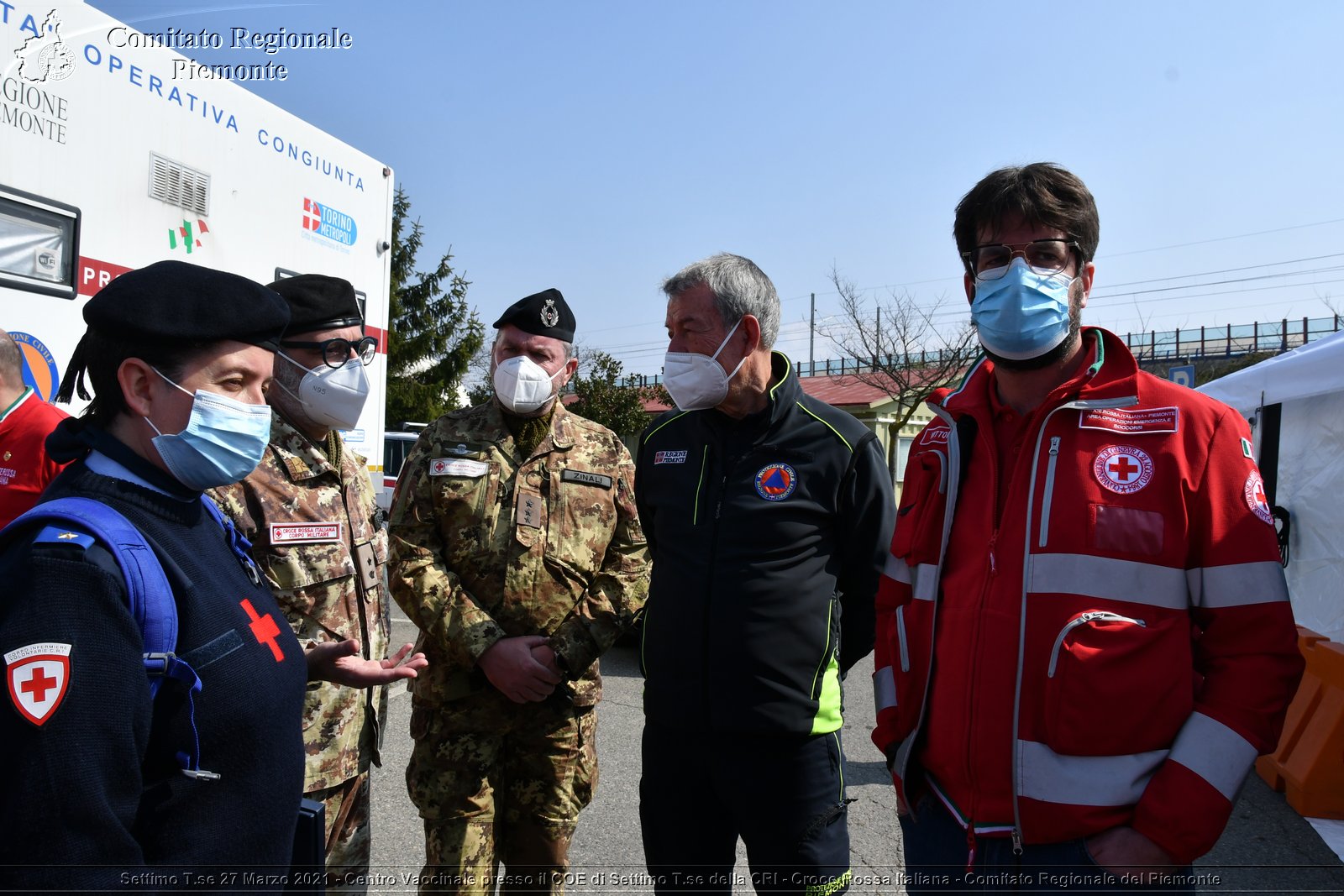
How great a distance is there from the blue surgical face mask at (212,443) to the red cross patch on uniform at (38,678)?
1.42 feet

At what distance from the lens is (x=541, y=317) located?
315 cm

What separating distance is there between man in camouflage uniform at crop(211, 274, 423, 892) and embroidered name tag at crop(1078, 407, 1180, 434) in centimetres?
183

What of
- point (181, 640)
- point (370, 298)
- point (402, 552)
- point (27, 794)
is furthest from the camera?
point (370, 298)

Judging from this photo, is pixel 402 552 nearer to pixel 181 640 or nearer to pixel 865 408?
pixel 181 640

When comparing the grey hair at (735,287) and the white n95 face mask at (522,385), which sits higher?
the grey hair at (735,287)

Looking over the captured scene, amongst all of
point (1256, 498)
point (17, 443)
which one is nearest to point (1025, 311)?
point (1256, 498)

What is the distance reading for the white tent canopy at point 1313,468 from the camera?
565 centimetres

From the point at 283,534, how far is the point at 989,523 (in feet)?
6.61

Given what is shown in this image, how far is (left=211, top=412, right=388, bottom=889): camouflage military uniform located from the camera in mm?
2451

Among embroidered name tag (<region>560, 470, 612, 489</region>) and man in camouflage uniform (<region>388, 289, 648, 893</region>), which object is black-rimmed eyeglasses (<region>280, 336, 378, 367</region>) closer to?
man in camouflage uniform (<region>388, 289, 648, 893</region>)

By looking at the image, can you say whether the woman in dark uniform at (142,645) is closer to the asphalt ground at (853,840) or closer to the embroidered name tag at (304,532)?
the embroidered name tag at (304,532)

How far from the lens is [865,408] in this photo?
75.0 ft

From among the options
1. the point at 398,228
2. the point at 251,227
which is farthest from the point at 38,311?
the point at 398,228

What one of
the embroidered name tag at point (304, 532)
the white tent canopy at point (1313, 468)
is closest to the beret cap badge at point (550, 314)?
the embroidered name tag at point (304, 532)
